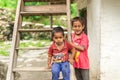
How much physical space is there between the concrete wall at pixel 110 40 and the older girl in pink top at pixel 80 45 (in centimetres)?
112

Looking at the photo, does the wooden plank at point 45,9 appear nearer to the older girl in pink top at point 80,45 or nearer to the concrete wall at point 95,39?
the concrete wall at point 95,39

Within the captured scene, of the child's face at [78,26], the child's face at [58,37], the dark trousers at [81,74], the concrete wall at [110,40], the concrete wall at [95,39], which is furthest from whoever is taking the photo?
the concrete wall at [95,39]

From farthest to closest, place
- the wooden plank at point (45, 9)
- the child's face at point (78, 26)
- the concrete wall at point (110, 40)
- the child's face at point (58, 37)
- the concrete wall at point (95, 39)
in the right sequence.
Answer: the concrete wall at point (95, 39) < the concrete wall at point (110, 40) < the wooden plank at point (45, 9) < the child's face at point (78, 26) < the child's face at point (58, 37)

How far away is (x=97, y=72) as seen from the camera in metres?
5.16

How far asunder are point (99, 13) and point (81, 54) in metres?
1.31

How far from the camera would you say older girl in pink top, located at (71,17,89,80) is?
150 inches

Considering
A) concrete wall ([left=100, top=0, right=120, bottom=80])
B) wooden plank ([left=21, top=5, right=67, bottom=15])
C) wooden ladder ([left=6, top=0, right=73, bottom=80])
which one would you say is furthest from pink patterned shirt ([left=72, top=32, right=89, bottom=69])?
concrete wall ([left=100, top=0, right=120, bottom=80])

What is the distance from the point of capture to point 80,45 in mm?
3805

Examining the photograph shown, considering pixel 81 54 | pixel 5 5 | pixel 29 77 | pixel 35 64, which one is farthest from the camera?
pixel 5 5

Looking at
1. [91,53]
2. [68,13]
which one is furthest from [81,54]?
[91,53]

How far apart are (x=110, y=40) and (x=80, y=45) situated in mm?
1346

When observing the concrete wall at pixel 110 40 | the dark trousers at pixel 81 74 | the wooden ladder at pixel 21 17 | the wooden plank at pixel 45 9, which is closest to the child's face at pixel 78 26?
the wooden ladder at pixel 21 17

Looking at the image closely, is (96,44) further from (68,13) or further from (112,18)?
(68,13)

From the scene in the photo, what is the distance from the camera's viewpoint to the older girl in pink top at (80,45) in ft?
12.5
